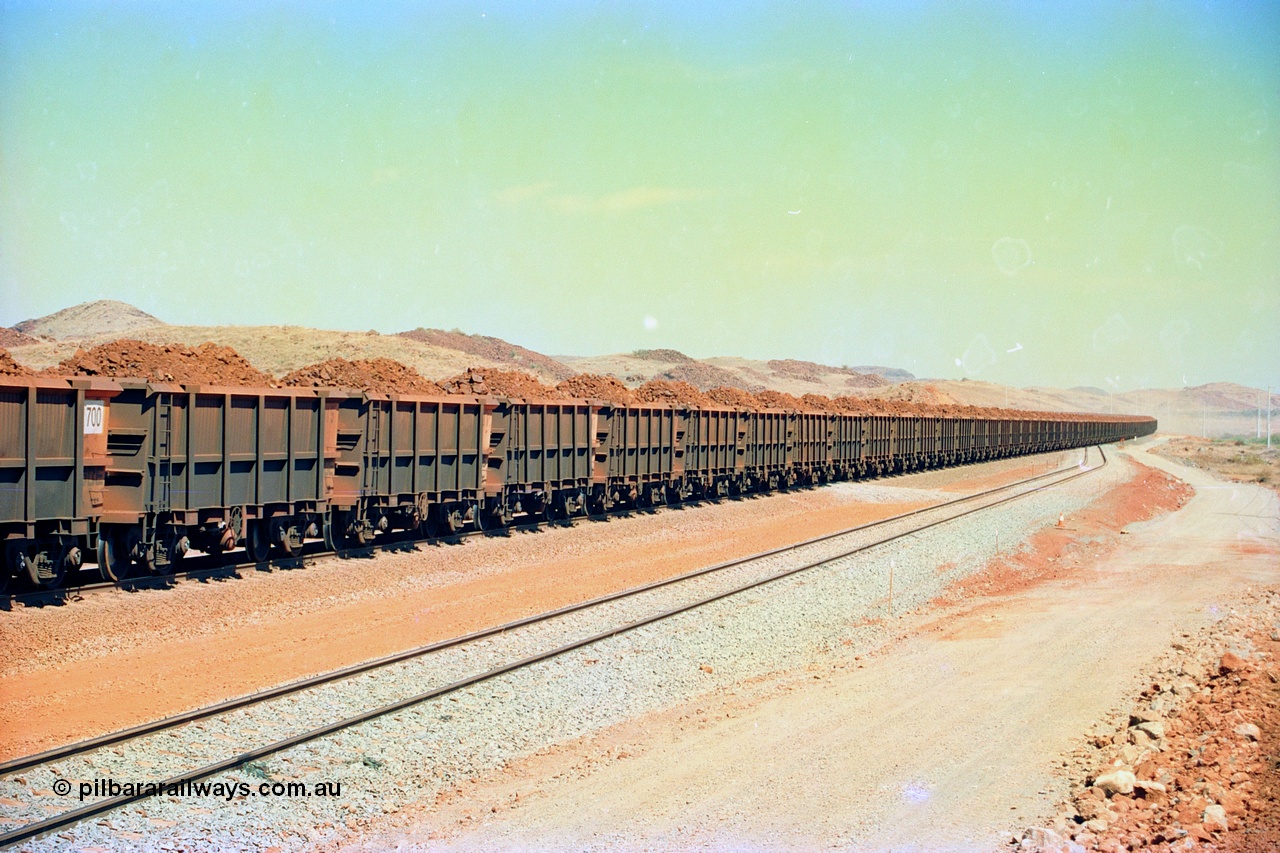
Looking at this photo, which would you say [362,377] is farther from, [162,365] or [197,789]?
[197,789]

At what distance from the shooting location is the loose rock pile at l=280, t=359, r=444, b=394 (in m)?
25.1

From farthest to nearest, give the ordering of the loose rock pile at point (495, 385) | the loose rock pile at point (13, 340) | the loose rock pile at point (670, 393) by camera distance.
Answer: the loose rock pile at point (13, 340) < the loose rock pile at point (670, 393) < the loose rock pile at point (495, 385)

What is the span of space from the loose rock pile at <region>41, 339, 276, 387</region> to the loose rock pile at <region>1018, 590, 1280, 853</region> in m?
15.2

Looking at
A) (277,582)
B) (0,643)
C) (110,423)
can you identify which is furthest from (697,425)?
(0,643)

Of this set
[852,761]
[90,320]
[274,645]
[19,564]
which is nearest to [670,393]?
[274,645]

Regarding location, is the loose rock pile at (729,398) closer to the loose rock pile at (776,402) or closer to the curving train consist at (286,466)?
the loose rock pile at (776,402)

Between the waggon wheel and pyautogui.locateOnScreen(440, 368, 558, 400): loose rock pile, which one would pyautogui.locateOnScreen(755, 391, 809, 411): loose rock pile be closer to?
pyautogui.locateOnScreen(440, 368, 558, 400): loose rock pile

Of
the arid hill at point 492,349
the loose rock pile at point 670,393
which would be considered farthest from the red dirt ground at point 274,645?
the arid hill at point 492,349

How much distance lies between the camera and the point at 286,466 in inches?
730

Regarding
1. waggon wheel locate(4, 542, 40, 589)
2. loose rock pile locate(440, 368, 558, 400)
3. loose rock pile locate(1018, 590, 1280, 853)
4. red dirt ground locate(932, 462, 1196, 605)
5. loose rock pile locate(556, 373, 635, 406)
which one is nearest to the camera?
loose rock pile locate(1018, 590, 1280, 853)

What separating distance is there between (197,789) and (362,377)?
1966 centimetres

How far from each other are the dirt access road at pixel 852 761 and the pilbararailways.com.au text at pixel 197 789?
1.02 metres

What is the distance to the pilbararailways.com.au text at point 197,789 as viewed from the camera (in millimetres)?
8203

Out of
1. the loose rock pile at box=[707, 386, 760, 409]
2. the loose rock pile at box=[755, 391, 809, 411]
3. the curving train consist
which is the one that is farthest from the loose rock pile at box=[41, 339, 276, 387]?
the loose rock pile at box=[755, 391, 809, 411]
